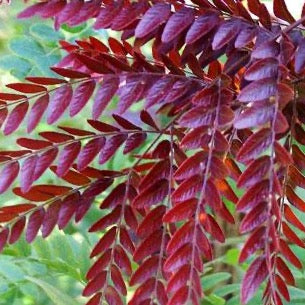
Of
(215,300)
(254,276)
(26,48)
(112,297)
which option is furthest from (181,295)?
(26,48)

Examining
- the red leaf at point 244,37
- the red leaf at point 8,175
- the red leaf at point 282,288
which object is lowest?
the red leaf at point 282,288

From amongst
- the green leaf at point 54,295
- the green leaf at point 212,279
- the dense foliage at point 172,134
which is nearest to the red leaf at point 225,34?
the dense foliage at point 172,134

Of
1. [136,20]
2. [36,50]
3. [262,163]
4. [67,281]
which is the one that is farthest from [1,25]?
[262,163]

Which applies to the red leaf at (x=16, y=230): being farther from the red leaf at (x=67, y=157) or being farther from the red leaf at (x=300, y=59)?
the red leaf at (x=300, y=59)

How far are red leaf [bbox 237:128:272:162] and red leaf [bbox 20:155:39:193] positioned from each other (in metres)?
0.28

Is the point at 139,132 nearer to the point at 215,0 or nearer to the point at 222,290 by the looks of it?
the point at 215,0

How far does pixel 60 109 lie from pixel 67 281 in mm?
775

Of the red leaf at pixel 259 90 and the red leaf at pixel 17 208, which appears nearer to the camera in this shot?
the red leaf at pixel 259 90

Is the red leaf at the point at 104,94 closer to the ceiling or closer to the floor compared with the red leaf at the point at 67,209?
closer to the ceiling

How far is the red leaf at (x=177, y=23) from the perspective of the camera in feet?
2.39

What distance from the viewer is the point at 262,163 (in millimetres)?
584

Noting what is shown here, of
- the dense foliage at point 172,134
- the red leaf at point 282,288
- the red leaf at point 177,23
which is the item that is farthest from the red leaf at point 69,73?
the red leaf at point 282,288

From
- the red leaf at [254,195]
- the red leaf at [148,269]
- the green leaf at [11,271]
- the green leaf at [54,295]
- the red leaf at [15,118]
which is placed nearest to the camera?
the red leaf at [254,195]

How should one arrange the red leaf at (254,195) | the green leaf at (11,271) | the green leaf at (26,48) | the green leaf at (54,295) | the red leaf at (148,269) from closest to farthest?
the red leaf at (254,195)
the red leaf at (148,269)
the green leaf at (54,295)
the green leaf at (11,271)
the green leaf at (26,48)
